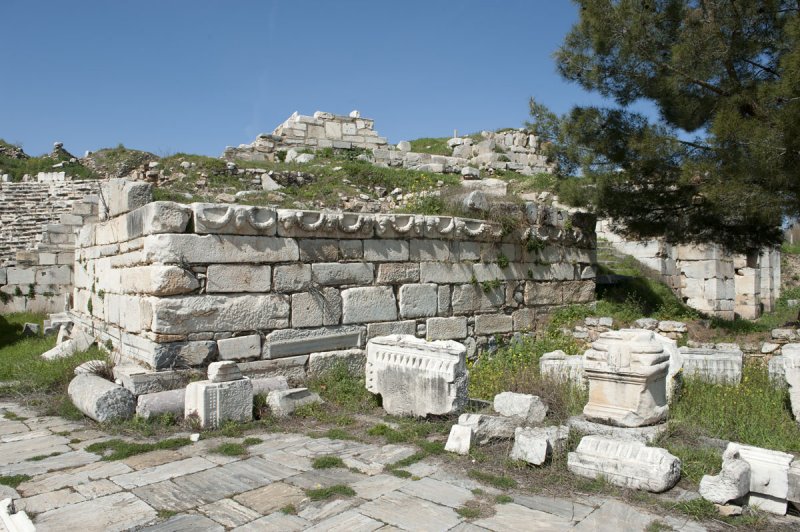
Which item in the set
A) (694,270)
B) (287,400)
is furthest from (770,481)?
(694,270)

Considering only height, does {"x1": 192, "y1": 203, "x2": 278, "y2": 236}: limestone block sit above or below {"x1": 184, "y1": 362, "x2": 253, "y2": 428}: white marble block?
above

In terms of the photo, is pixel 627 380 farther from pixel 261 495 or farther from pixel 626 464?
pixel 261 495

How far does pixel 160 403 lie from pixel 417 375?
2.50m

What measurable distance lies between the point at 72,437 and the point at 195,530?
260cm

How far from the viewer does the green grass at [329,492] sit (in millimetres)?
3885

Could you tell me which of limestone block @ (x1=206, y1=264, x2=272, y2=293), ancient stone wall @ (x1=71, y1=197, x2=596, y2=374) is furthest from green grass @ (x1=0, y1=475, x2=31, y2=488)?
limestone block @ (x1=206, y1=264, x2=272, y2=293)

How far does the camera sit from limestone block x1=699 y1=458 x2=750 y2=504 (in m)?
3.59

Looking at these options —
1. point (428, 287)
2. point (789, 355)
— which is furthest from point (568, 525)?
point (428, 287)

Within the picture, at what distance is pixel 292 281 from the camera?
22.9ft

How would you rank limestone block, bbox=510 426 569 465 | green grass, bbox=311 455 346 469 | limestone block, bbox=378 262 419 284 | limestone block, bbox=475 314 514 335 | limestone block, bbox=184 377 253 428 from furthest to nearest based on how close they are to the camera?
1. limestone block, bbox=475 314 514 335
2. limestone block, bbox=378 262 419 284
3. limestone block, bbox=184 377 253 428
4. green grass, bbox=311 455 346 469
5. limestone block, bbox=510 426 569 465

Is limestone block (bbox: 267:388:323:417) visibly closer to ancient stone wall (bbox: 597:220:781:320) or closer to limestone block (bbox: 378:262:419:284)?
limestone block (bbox: 378:262:419:284)

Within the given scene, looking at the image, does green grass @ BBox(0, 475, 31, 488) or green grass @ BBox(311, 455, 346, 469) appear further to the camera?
green grass @ BBox(311, 455, 346, 469)


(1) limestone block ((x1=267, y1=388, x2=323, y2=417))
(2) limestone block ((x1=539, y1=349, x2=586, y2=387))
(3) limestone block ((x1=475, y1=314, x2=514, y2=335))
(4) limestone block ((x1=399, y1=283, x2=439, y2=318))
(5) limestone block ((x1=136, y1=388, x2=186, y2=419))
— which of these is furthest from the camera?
(3) limestone block ((x1=475, y1=314, x2=514, y2=335))

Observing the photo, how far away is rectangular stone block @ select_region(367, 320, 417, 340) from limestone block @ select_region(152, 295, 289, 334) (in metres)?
1.19
